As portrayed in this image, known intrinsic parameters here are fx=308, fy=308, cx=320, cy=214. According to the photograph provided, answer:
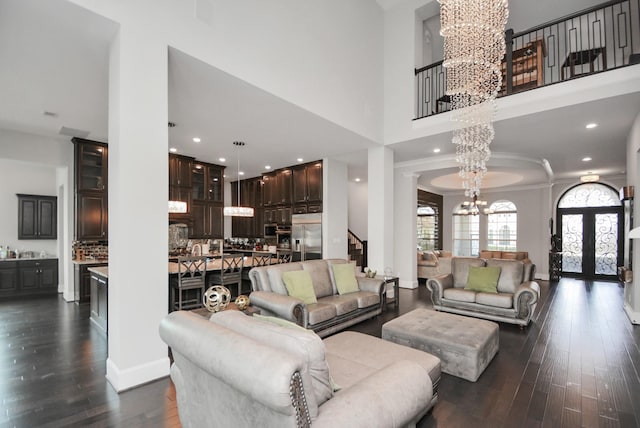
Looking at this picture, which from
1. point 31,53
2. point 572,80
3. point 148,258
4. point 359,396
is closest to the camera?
point 359,396

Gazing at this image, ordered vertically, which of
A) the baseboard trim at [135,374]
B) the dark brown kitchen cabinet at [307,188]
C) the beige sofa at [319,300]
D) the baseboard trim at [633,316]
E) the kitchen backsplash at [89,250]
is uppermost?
the dark brown kitchen cabinet at [307,188]

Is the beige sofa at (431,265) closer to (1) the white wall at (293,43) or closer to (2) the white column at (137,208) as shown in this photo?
(1) the white wall at (293,43)

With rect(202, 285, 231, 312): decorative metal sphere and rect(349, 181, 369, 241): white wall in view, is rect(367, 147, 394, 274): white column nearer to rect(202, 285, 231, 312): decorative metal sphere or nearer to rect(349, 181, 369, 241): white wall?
rect(202, 285, 231, 312): decorative metal sphere

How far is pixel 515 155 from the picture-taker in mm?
6684

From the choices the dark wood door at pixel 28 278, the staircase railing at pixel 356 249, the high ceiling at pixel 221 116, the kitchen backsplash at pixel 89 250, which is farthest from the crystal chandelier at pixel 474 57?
the dark wood door at pixel 28 278

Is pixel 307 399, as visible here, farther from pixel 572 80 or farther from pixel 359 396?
pixel 572 80

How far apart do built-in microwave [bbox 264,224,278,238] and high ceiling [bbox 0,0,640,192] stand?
1.74 m

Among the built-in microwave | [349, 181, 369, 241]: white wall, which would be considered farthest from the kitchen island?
[349, 181, 369, 241]: white wall

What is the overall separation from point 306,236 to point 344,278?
3092 millimetres

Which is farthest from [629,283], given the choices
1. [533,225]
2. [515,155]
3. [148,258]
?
[148,258]

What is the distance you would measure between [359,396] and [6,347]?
4493mm

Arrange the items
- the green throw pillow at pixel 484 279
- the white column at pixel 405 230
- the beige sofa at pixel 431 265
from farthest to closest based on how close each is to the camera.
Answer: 1. the beige sofa at pixel 431 265
2. the white column at pixel 405 230
3. the green throw pillow at pixel 484 279

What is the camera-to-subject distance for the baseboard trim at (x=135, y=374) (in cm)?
265

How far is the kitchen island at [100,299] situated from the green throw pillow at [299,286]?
2263 mm
